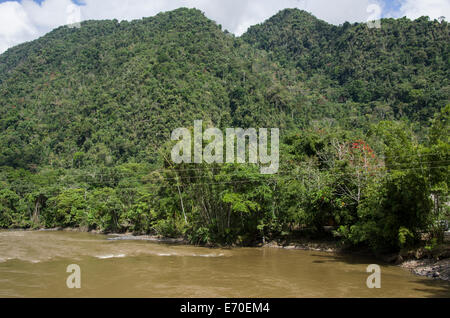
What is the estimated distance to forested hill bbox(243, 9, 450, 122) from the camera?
79.8 meters

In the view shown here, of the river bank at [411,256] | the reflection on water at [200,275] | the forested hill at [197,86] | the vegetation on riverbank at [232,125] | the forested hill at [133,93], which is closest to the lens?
the reflection on water at [200,275]

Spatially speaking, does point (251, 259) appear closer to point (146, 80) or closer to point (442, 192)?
point (442, 192)

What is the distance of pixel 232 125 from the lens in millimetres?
89188

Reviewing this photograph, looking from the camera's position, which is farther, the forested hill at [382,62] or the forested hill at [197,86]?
the forested hill at [197,86]

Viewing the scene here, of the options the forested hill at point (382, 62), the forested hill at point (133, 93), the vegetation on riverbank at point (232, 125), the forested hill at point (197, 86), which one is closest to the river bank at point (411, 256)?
the vegetation on riverbank at point (232, 125)

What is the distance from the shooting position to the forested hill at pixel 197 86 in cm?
A: 8525

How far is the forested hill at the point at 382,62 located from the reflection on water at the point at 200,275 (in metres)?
60.8

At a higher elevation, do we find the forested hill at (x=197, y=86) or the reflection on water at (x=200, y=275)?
the forested hill at (x=197, y=86)

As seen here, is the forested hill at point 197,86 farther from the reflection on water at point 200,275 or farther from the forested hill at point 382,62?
the reflection on water at point 200,275

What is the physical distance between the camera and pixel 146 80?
102m

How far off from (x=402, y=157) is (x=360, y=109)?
78197mm

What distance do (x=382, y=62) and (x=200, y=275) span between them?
10247 cm

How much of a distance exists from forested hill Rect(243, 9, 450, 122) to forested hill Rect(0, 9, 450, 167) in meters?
0.37
